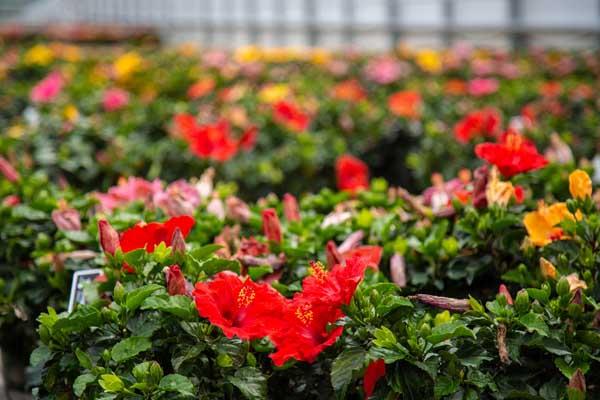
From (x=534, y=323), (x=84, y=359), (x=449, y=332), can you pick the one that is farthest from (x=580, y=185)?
(x=84, y=359)

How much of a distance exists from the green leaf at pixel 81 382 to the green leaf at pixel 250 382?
23 cm

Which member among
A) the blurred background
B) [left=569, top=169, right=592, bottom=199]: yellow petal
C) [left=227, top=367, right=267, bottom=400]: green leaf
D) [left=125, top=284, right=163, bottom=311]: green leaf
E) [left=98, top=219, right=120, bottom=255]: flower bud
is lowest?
the blurred background

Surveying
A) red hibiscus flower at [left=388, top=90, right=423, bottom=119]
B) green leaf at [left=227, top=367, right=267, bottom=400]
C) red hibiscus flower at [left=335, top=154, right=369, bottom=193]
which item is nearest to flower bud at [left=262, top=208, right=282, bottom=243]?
green leaf at [left=227, top=367, right=267, bottom=400]

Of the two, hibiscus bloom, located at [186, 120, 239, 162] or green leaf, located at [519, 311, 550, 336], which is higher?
green leaf, located at [519, 311, 550, 336]

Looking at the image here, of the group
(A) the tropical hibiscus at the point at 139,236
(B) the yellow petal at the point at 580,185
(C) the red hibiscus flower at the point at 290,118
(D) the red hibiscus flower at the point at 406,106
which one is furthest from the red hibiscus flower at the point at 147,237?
(D) the red hibiscus flower at the point at 406,106

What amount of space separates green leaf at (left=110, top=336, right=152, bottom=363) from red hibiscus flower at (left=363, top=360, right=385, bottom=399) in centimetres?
36

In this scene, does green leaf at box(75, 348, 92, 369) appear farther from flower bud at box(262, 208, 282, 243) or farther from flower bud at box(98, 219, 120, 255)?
flower bud at box(262, 208, 282, 243)

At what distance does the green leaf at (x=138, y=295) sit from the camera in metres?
1.45

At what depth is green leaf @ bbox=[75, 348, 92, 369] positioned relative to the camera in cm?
144

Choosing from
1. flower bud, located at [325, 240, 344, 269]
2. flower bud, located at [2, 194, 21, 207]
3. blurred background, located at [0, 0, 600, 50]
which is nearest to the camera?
flower bud, located at [325, 240, 344, 269]

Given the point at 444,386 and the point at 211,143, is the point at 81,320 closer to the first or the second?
the point at 444,386

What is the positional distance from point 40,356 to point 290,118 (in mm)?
2502

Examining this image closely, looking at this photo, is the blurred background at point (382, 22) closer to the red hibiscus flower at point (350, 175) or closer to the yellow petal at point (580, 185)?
the red hibiscus flower at point (350, 175)

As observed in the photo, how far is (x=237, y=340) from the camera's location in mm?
1445
